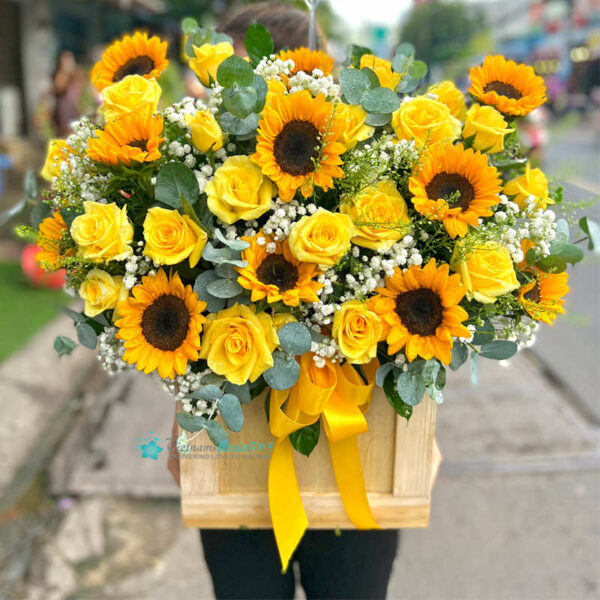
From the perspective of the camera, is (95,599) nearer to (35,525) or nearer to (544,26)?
(35,525)

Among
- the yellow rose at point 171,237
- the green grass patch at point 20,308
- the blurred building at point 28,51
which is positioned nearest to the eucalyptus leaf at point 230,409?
the yellow rose at point 171,237

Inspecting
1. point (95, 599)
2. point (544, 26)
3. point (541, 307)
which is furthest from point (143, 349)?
point (544, 26)

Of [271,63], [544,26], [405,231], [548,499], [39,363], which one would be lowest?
[544,26]

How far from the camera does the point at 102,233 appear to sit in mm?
973

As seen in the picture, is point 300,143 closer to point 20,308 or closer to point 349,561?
point 349,561

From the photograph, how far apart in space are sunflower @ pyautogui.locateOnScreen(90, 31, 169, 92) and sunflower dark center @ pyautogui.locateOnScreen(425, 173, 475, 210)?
0.58m

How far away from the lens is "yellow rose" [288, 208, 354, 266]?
0.95m

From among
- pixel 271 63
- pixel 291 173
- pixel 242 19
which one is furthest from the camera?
pixel 242 19

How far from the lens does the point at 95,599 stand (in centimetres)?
230

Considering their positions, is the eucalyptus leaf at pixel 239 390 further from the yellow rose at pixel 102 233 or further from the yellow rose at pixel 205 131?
the yellow rose at pixel 205 131

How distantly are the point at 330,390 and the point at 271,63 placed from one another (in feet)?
1.97

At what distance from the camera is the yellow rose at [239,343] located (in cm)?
100

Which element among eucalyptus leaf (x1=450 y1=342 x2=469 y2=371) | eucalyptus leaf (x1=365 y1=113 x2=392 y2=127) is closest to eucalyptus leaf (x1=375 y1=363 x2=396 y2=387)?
eucalyptus leaf (x1=450 y1=342 x2=469 y2=371)

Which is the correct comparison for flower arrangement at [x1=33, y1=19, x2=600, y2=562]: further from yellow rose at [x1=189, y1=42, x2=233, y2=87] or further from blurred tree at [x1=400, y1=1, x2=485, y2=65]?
blurred tree at [x1=400, y1=1, x2=485, y2=65]
